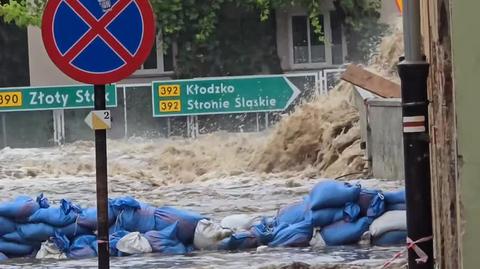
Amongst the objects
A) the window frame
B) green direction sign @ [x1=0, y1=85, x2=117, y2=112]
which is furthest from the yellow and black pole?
the window frame

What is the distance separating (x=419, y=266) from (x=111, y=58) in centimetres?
246

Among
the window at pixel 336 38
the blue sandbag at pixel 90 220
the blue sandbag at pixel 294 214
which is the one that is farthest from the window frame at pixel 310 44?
the blue sandbag at pixel 90 220

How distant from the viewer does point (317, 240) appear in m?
9.91

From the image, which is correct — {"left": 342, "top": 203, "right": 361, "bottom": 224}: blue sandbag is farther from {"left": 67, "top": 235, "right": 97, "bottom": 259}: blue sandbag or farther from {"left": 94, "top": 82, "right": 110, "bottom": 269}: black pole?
{"left": 94, "top": 82, "right": 110, "bottom": 269}: black pole

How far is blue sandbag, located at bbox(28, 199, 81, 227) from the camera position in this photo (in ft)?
33.1

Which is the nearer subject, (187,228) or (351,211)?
(351,211)

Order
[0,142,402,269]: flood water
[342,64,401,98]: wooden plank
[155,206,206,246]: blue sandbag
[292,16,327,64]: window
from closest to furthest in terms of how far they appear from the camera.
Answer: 1. [0,142,402,269]: flood water
2. [155,206,206,246]: blue sandbag
3. [342,64,401,98]: wooden plank
4. [292,16,327,64]: window

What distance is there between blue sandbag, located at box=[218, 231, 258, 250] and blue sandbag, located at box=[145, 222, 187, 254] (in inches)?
16.5

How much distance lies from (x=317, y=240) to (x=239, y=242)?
2.66 ft

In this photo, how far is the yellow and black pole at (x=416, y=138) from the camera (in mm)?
5125

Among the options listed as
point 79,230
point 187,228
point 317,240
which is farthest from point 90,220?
point 317,240

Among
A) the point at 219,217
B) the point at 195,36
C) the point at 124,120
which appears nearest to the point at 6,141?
the point at 124,120

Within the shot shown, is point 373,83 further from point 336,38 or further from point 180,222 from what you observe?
point 336,38

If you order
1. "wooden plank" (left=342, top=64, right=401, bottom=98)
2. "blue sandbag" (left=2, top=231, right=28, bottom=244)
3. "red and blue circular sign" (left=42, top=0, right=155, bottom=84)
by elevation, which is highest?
"wooden plank" (left=342, top=64, right=401, bottom=98)
